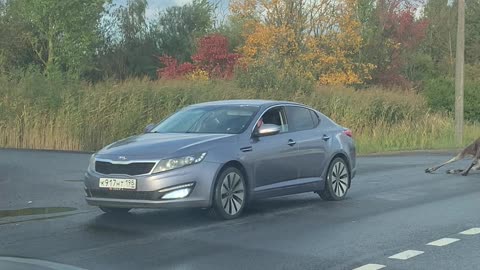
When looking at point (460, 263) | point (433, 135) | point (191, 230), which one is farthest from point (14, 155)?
point (433, 135)

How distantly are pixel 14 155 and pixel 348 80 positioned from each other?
27394 millimetres

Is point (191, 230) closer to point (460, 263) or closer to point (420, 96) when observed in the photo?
point (460, 263)

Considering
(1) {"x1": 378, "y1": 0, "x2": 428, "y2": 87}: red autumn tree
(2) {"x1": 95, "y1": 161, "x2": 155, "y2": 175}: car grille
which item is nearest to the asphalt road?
(2) {"x1": 95, "y1": 161, "x2": 155, "y2": 175}: car grille

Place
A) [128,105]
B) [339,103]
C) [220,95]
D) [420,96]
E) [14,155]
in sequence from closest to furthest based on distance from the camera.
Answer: [14,155]
[128,105]
[220,95]
[339,103]
[420,96]

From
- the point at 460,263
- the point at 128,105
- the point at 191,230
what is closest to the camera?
the point at 460,263

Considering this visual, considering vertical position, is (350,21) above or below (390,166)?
above

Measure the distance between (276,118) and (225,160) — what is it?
1685mm

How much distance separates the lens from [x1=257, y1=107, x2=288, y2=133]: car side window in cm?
1063

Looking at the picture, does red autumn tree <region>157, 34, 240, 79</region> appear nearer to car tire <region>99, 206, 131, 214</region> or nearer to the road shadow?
the road shadow

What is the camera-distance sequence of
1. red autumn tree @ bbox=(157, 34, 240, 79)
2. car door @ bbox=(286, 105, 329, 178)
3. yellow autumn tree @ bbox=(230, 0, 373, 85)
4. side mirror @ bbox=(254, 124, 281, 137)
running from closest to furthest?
side mirror @ bbox=(254, 124, 281, 137)
car door @ bbox=(286, 105, 329, 178)
yellow autumn tree @ bbox=(230, 0, 373, 85)
red autumn tree @ bbox=(157, 34, 240, 79)

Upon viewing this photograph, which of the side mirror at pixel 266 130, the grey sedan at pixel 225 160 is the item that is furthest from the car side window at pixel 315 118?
the side mirror at pixel 266 130

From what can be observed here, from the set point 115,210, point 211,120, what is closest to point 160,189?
point 115,210

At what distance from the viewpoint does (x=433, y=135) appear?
2794cm

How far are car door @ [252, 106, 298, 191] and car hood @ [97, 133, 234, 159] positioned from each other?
1.77ft
